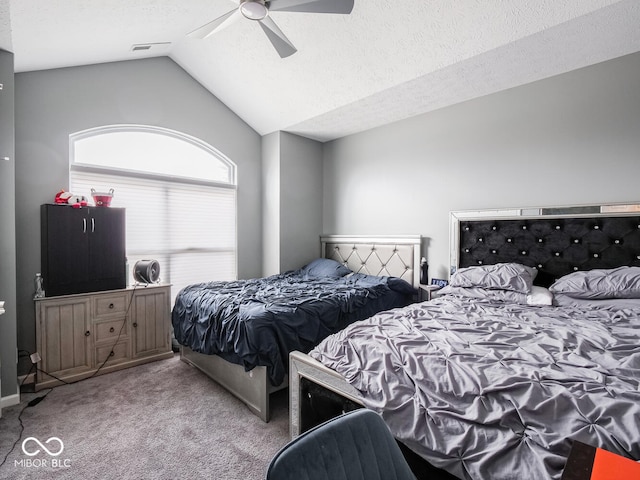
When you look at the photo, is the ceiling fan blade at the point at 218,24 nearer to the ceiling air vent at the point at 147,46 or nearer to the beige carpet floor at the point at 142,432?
the ceiling air vent at the point at 147,46

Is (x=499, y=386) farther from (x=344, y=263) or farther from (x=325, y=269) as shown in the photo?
(x=344, y=263)

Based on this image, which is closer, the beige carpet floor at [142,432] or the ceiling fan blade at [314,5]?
the beige carpet floor at [142,432]

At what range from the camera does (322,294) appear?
297 cm

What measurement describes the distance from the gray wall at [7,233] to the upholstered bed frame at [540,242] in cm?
234

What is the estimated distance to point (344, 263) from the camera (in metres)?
4.66

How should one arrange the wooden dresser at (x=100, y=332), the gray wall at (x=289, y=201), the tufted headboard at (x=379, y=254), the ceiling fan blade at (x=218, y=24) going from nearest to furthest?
the ceiling fan blade at (x=218, y=24)
the wooden dresser at (x=100, y=332)
the tufted headboard at (x=379, y=254)
the gray wall at (x=289, y=201)

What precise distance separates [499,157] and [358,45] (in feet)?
5.80

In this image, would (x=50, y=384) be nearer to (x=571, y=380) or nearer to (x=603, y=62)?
(x=571, y=380)

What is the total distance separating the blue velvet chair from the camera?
73 centimetres

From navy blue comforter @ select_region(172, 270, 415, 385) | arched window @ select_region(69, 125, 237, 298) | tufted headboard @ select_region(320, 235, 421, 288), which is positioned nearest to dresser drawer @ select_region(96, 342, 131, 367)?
navy blue comforter @ select_region(172, 270, 415, 385)

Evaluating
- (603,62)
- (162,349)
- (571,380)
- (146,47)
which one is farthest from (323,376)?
(146,47)

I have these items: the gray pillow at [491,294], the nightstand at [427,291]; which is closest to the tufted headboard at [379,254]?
the nightstand at [427,291]

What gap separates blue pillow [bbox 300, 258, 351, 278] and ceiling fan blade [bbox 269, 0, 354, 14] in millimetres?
2793

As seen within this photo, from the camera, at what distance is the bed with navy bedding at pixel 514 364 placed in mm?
1085
